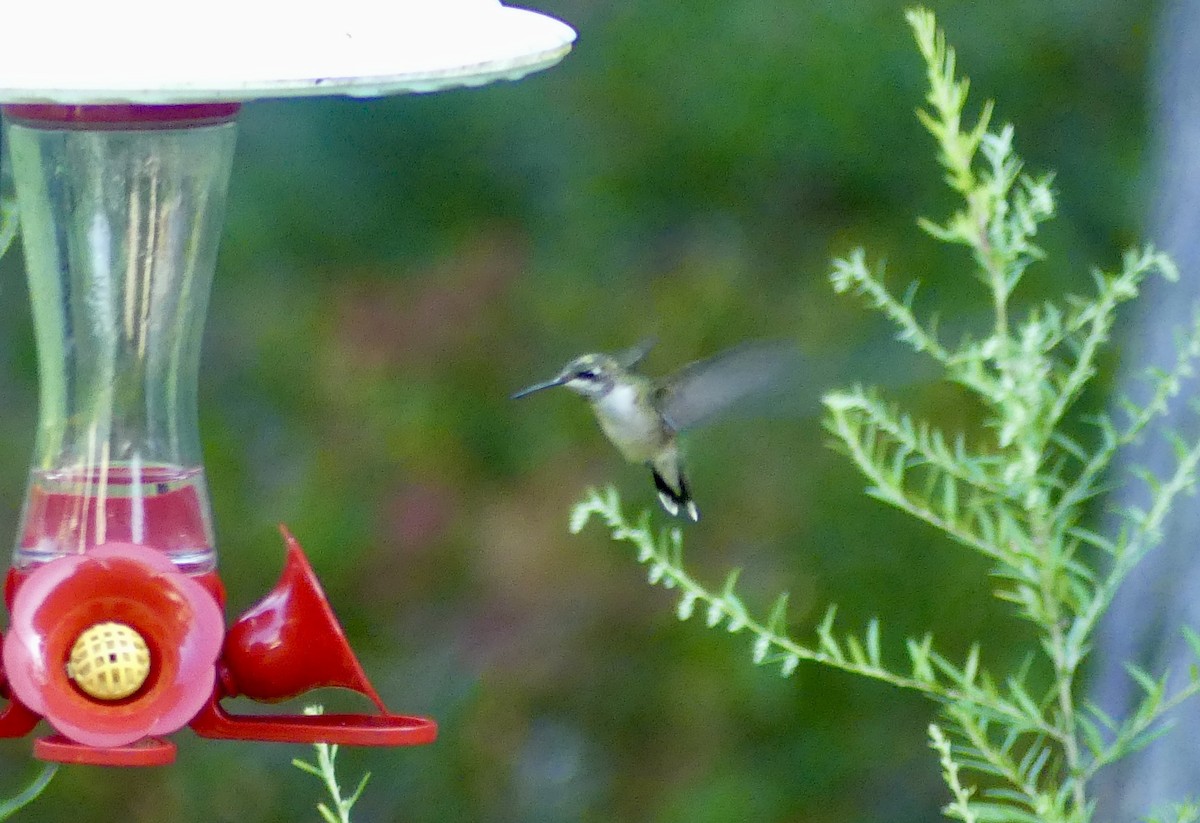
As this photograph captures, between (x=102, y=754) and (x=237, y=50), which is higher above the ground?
(x=237, y=50)

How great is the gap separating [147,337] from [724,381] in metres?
0.84

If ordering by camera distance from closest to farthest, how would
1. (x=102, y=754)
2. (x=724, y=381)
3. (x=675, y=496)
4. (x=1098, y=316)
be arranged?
(x=1098, y=316) < (x=102, y=754) < (x=724, y=381) < (x=675, y=496)

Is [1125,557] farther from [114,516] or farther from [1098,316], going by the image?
[114,516]

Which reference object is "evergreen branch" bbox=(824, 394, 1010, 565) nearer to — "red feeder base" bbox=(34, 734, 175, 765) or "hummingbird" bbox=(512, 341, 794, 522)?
"red feeder base" bbox=(34, 734, 175, 765)

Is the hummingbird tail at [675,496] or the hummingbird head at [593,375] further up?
the hummingbird head at [593,375]

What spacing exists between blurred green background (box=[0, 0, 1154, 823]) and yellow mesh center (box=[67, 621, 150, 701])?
3.09 meters

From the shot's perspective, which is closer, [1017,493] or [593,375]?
[1017,493]

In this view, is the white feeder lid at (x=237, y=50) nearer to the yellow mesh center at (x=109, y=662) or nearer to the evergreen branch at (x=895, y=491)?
the evergreen branch at (x=895, y=491)

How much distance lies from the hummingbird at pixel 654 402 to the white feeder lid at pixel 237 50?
1.14 metres

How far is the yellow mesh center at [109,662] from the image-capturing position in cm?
172

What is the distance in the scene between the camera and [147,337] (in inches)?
81.9

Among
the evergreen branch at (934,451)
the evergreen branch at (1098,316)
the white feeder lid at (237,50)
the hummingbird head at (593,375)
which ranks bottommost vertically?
the hummingbird head at (593,375)

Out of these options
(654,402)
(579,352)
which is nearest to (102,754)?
(654,402)

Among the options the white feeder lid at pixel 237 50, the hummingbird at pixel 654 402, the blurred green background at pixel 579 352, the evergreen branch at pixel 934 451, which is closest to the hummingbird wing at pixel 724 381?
the hummingbird at pixel 654 402
